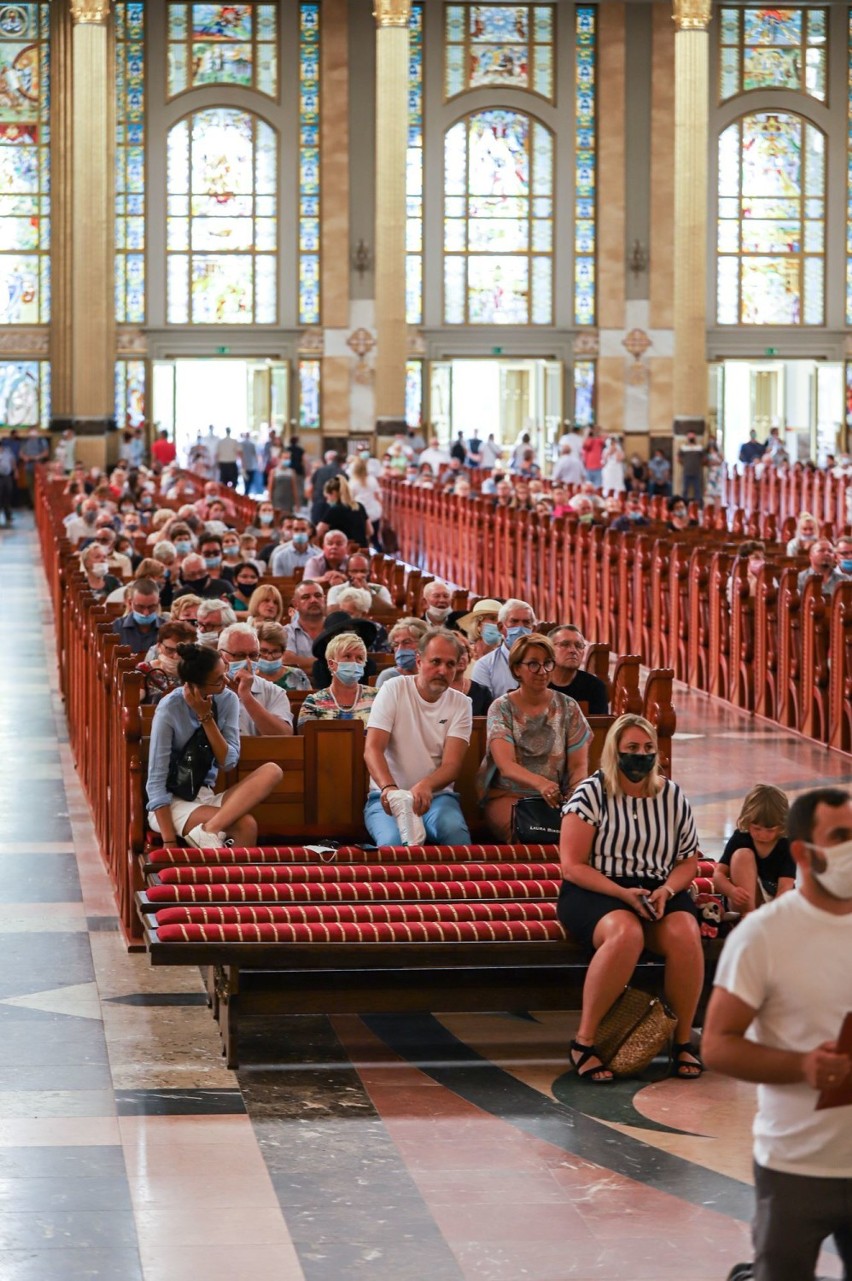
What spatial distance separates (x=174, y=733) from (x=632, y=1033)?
7.23 ft

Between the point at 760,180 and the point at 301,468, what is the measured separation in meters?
10.6

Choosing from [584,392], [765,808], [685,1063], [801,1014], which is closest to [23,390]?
[584,392]

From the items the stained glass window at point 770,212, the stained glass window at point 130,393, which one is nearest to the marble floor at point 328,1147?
the stained glass window at point 130,393

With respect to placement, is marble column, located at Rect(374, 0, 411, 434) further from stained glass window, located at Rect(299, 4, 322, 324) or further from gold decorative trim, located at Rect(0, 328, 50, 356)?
gold decorative trim, located at Rect(0, 328, 50, 356)

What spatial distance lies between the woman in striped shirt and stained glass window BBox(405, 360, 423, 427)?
1302 inches

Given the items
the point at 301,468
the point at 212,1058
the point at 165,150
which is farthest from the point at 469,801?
the point at 165,150

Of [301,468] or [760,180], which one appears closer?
[301,468]

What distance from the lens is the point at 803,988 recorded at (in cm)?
349

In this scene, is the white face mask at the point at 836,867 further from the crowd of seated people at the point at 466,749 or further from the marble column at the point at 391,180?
the marble column at the point at 391,180

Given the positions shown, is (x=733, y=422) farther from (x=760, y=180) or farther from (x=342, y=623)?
(x=342, y=623)

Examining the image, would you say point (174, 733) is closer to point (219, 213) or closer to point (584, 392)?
point (219, 213)

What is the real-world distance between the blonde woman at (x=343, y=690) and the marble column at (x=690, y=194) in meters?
27.4

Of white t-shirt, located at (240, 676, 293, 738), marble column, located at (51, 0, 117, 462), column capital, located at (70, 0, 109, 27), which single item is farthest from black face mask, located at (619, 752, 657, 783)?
column capital, located at (70, 0, 109, 27)

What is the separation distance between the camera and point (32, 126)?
38062 mm
